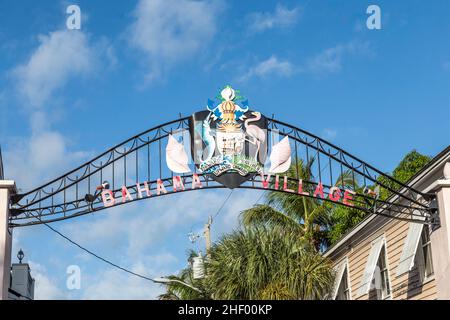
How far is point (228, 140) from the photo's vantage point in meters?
17.6

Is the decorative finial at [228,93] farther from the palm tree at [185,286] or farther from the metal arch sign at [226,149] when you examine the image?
the palm tree at [185,286]

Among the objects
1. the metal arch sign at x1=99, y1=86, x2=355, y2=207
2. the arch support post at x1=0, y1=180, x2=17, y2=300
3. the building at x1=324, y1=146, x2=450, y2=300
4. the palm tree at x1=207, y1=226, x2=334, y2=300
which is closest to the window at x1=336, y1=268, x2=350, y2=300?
the building at x1=324, y1=146, x2=450, y2=300

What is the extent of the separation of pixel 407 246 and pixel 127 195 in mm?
7783

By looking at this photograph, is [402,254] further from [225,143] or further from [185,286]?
[185,286]

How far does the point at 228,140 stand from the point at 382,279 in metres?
8.59

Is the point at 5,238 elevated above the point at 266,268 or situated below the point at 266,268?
below

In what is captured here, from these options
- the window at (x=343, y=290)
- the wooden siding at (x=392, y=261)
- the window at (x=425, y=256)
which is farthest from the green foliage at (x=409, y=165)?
the window at (x=425, y=256)

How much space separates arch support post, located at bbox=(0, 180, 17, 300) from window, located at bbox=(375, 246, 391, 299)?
12.0 metres

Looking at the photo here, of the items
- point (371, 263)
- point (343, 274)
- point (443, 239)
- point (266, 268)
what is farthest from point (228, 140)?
point (343, 274)

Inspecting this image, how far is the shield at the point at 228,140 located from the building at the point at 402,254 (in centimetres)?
422

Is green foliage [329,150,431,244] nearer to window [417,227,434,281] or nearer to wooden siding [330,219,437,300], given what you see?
wooden siding [330,219,437,300]

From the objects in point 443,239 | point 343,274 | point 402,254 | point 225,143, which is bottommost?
point 443,239
